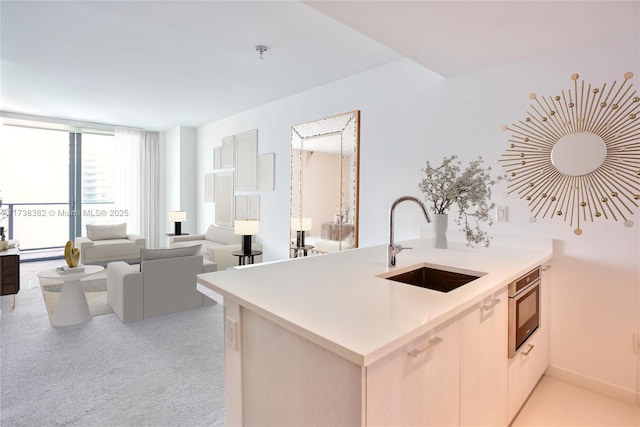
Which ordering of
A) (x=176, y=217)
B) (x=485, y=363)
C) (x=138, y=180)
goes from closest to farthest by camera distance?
(x=485, y=363) → (x=176, y=217) → (x=138, y=180)

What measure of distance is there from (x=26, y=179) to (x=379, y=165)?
7483 millimetres

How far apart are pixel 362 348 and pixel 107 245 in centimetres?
623

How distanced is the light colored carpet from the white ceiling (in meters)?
2.61

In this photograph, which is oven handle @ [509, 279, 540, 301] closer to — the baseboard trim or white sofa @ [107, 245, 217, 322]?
the baseboard trim

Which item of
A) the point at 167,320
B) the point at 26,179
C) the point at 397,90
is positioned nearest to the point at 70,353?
the point at 167,320

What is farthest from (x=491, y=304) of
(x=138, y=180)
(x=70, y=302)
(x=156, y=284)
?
(x=138, y=180)

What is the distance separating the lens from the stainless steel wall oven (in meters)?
1.74

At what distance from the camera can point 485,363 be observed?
1508 mm

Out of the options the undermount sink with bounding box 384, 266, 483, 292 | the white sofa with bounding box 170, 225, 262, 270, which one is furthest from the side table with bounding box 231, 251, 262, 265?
the undermount sink with bounding box 384, 266, 483, 292

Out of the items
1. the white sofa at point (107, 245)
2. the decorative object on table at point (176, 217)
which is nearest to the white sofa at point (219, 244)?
the decorative object on table at point (176, 217)

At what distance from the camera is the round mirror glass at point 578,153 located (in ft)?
7.22

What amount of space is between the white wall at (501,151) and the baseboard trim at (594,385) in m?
0.02

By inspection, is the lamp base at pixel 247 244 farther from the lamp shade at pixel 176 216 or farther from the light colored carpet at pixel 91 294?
the lamp shade at pixel 176 216

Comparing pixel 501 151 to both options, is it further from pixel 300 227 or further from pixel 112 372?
pixel 112 372
